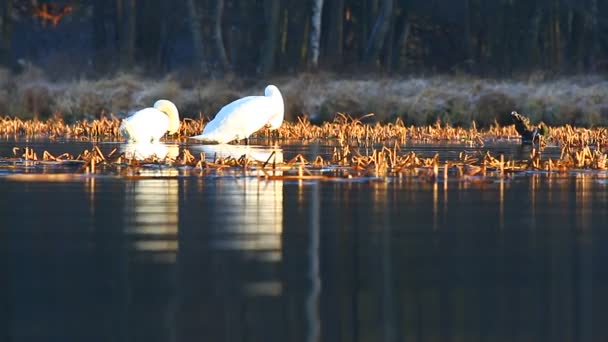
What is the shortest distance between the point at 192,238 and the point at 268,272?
158 cm

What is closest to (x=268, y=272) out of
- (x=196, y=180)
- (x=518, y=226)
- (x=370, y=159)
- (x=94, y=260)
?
(x=94, y=260)

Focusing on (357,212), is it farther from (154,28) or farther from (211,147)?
(154,28)

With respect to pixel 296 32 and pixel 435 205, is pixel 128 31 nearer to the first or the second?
pixel 296 32

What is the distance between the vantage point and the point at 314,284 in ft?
23.5

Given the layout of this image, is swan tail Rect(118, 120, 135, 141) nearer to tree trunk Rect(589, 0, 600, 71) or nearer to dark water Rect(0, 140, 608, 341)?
dark water Rect(0, 140, 608, 341)

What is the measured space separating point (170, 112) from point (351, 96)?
35.8 ft

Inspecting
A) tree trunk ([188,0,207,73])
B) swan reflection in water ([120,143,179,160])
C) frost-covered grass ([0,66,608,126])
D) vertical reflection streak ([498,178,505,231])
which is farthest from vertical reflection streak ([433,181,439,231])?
tree trunk ([188,0,207,73])

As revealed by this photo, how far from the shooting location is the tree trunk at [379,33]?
4703 centimetres

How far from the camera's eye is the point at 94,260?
7984mm

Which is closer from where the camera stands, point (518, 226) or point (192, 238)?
point (192, 238)

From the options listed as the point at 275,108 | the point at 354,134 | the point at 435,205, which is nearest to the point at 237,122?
the point at 275,108

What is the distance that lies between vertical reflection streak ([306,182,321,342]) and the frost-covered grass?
940 inches

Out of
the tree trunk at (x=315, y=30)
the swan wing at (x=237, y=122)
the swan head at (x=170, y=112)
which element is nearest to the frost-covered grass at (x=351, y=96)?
the tree trunk at (x=315, y=30)

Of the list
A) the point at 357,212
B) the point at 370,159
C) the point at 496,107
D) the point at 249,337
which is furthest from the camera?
the point at 496,107
